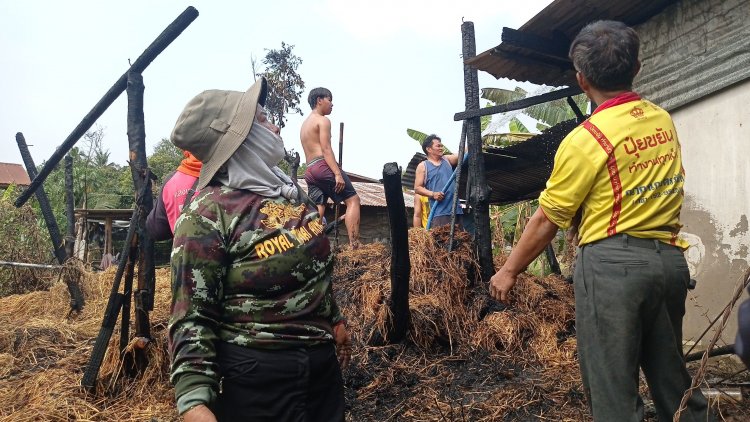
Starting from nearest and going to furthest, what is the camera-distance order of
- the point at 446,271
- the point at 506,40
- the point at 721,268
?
the point at 721,268
the point at 506,40
the point at 446,271

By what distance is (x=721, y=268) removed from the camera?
4.85m

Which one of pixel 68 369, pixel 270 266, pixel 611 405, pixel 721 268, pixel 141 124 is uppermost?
pixel 141 124

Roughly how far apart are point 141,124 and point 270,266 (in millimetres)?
2993

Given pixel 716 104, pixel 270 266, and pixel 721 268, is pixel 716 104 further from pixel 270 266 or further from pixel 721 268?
pixel 270 266

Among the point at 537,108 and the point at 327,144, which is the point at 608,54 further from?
the point at 537,108

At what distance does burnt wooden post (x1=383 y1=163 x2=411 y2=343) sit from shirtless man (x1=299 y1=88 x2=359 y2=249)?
263cm

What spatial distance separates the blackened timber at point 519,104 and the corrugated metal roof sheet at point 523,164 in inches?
15.1

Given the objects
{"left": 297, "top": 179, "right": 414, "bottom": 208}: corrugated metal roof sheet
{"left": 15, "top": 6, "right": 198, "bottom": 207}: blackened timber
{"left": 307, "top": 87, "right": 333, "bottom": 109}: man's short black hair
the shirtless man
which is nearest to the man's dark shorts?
the shirtless man

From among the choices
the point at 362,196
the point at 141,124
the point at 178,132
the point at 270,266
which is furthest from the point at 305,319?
the point at 362,196

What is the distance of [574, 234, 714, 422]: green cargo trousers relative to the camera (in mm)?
2352

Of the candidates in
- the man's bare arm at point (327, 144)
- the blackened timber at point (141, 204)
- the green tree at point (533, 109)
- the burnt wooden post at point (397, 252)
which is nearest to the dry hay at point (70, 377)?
the blackened timber at point (141, 204)

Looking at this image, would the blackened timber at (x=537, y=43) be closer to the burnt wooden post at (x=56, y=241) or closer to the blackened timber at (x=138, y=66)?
the blackened timber at (x=138, y=66)

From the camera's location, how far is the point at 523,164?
24.5 feet

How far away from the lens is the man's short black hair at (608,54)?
8.18ft
